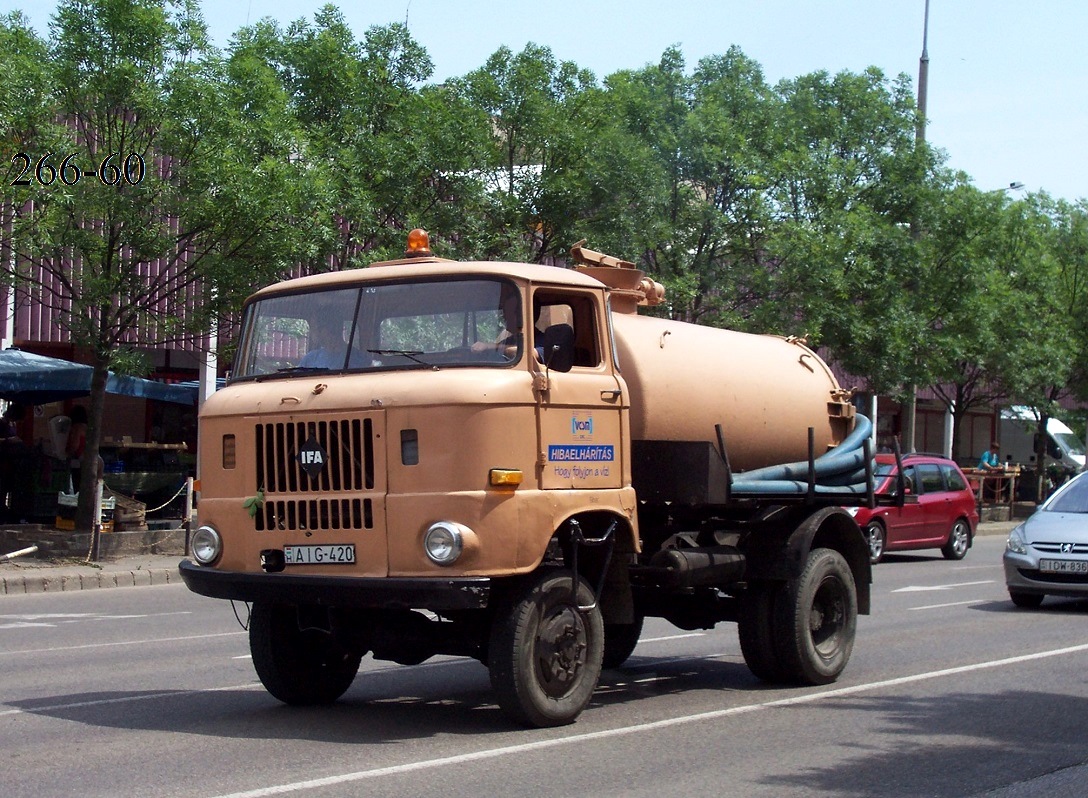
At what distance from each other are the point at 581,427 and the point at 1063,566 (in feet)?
27.9

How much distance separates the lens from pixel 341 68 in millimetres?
23422

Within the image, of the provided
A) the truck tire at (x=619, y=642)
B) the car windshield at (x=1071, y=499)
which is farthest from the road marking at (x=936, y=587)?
the truck tire at (x=619, y=642)

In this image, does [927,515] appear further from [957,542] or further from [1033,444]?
[1033,444]

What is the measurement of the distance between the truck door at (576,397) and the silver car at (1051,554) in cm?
810

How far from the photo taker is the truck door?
781cm

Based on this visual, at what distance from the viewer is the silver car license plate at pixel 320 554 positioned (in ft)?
24.7

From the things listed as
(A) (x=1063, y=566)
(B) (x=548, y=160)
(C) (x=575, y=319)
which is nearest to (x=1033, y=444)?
(B) (x=548, y=160)

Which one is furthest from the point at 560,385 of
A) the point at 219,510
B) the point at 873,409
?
the point at 873,409

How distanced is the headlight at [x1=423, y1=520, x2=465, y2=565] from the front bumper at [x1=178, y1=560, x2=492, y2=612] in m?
0.13

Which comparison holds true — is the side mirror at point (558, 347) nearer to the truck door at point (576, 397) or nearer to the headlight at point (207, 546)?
the truck door at point (576, 397)

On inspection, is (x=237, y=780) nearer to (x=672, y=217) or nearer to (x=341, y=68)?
(x=341, y=68)

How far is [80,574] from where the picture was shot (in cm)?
1769

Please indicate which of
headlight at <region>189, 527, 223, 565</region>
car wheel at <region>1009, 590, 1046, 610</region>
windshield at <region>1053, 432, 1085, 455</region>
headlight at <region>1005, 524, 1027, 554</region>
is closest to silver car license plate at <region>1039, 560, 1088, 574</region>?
headlight at <region>1005, 524, 1027, 554</region>

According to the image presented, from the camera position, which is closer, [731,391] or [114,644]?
[731,391]
